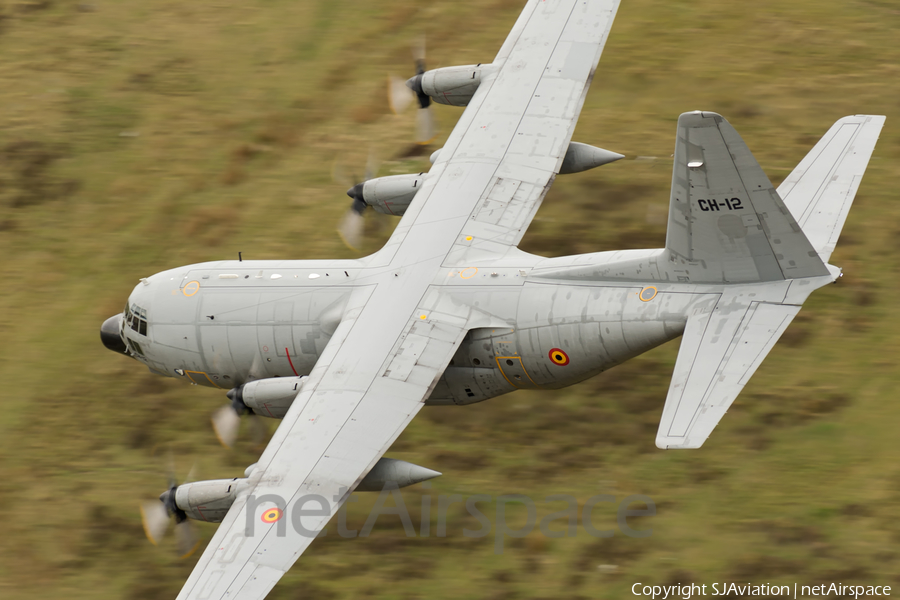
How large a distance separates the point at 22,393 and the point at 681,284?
22.5m

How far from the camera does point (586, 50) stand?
3819cm

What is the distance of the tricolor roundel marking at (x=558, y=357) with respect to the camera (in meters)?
31.5

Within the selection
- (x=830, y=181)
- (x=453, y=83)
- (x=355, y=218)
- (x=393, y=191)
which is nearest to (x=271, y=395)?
(x=355, y=218)

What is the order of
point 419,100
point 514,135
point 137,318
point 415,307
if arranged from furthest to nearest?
point 419,100 < point 514,135 < point 137,318 < point 415,307

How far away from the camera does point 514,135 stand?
36438 mm

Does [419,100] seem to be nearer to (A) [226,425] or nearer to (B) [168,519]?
(A) [226,425]

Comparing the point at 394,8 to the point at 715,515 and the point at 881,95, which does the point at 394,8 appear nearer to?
the point at 881,95

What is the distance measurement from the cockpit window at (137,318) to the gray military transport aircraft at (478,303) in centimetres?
7

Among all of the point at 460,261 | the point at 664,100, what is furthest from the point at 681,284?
the point at 664,100

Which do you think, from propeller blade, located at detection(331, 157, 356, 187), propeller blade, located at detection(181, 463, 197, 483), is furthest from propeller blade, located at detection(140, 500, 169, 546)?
propeller blade, located at detection(331, 157, 356, 187)

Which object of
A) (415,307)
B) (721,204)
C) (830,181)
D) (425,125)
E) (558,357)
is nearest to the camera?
(721,204)

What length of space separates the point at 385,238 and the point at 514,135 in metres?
7.05

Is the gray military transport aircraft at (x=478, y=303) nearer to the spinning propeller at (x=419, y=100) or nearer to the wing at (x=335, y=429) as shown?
the wing at (x=335, y=429)

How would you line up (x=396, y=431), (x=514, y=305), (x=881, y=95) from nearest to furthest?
(x=396, y=431) → (x=514, y=305) → (x=881, y=95)
